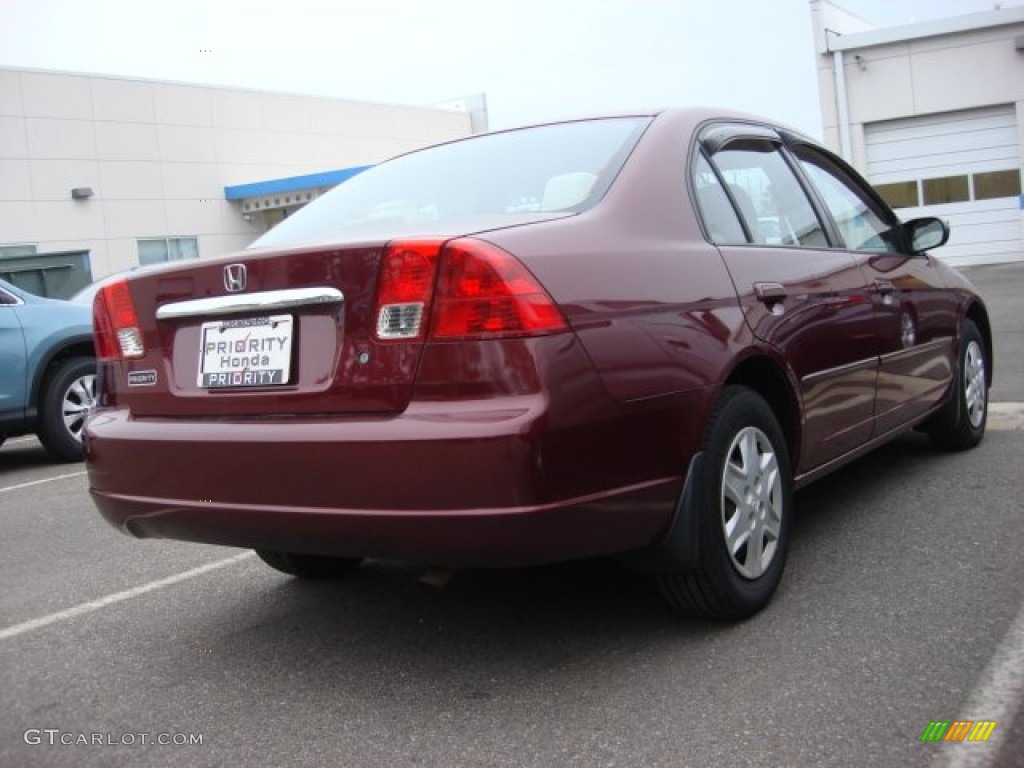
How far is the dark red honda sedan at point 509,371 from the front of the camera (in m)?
2.43

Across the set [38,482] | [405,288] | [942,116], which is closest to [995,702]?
[405,288]

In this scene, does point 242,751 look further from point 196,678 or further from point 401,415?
point 401,415

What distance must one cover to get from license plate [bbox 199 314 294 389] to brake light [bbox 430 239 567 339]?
1.51ft

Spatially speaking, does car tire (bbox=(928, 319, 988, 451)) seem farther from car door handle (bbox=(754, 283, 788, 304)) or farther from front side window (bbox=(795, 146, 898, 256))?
car door handle (bbox=(754, 283, 788, 304))

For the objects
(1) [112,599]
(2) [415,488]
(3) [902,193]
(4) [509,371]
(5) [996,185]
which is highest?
(3) [902,193]

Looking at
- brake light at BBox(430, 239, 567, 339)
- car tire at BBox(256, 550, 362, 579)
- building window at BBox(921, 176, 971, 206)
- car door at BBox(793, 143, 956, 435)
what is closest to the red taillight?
brake light at BBox(430, 239, 567, 339)

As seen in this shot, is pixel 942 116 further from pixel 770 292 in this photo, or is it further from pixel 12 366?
pixel 770 292

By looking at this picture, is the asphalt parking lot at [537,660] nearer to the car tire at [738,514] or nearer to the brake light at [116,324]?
the car tire at [738,514]

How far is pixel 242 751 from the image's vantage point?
249 centimetres

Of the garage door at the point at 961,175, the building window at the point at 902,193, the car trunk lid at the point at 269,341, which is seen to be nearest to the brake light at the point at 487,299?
the car trunk lid at the point at 269,341

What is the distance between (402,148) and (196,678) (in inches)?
1298

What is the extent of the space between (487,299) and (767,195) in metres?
1.66

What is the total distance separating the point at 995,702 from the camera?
2398 millimetres

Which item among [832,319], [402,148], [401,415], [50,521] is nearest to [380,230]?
[401,415]
